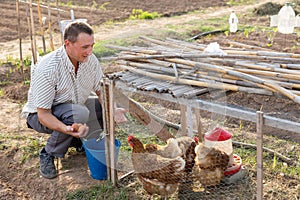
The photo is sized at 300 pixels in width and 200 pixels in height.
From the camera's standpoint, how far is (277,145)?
4562 mm

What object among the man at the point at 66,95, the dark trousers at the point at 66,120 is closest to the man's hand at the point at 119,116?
the man at the point at 66,95

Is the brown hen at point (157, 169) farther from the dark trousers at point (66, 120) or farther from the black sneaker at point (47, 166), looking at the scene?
the black sneaker at point (47, 166)

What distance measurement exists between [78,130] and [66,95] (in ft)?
1.52

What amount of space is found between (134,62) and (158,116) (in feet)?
1.84

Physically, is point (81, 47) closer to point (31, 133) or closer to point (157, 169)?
point (157, 169)

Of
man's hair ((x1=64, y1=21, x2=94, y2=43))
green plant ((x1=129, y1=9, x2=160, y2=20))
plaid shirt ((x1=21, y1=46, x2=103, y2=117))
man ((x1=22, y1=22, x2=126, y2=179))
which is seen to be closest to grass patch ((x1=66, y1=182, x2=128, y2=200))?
man ((x1=22, y1=22, x2=126, y2=179))

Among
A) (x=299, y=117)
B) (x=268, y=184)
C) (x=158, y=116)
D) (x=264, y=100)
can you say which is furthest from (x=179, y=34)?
(x=268, y=184)

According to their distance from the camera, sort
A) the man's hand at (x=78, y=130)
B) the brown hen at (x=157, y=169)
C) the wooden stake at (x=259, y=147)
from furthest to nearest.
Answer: the man's hand at (x=78, y=130) < the brown hen at (x=157, y=169) < the wooden stake at (x=259, y=147)

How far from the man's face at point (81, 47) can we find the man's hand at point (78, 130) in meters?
0.57

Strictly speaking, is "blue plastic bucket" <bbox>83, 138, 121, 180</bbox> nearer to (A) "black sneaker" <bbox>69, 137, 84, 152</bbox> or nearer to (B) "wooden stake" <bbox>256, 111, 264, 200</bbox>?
(A) "black sneaker" <bbox>69, 137, 84, 152</bbox>

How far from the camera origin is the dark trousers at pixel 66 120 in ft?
13.2

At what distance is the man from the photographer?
3778mm

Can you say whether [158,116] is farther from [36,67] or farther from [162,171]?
[36,67]

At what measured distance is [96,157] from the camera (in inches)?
156
